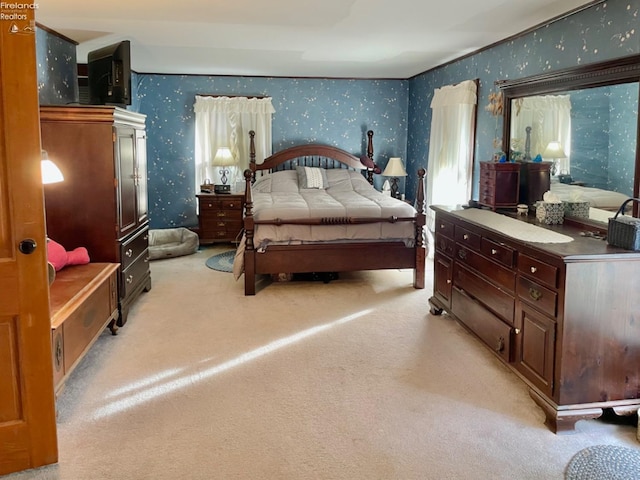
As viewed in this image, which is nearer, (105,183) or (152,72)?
(105,183)

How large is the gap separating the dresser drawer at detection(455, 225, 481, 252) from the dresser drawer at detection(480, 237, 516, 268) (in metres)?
0.08

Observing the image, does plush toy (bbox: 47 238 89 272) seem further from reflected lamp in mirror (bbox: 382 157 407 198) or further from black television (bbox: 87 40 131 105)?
reflected lamp in mirror (bbox: 382 157 407 198)

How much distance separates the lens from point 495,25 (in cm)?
417

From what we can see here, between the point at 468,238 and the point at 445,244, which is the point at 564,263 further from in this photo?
the point at 445,244

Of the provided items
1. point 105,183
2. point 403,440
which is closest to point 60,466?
point 403,440

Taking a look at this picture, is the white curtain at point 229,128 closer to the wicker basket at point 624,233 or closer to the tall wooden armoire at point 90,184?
the tall wooden armoire at point 90,184

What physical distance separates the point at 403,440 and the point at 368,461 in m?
0.25

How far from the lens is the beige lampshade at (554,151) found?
369cm

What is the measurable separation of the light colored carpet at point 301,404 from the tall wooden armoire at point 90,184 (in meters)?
0.61

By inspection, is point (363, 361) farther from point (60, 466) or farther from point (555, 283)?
point (60, 466)

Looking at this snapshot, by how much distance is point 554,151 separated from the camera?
3.75 metres

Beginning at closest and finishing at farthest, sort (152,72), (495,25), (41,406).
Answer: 1. (41,406)
2. (495,25)
3. (152,72)

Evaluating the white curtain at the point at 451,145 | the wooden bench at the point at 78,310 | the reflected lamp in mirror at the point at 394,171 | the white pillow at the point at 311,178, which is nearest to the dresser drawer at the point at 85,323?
the wooden bench at the point at 78,310

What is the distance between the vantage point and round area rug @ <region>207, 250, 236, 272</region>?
19.1ft
